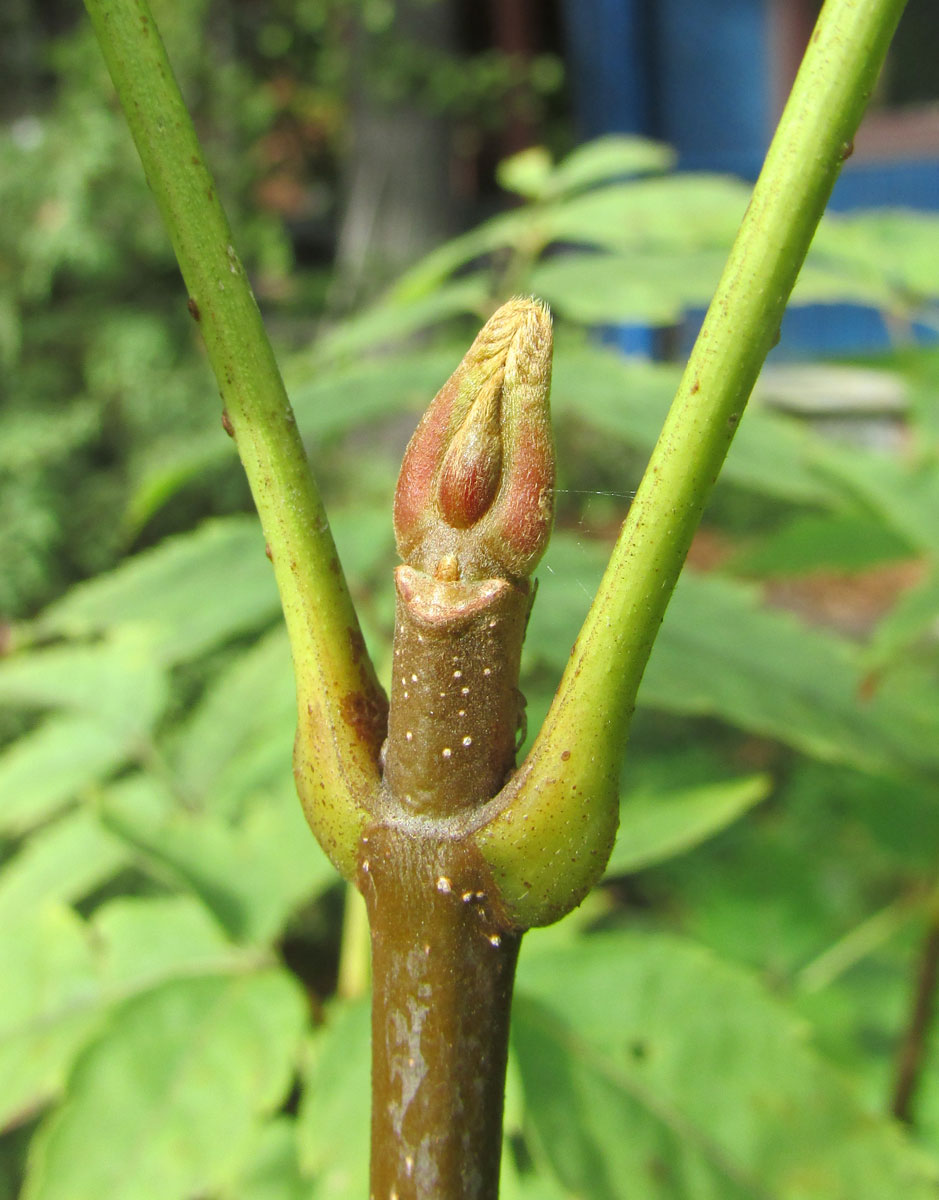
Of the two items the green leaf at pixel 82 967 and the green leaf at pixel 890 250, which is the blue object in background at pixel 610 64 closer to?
the green leaf at pixel 890 250

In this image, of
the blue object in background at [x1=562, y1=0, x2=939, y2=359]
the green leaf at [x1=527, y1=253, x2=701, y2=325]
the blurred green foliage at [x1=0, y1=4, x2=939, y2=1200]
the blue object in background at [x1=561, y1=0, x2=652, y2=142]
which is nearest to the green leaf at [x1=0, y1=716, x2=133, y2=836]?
the blurred green foliage at [x1=0, y1=4, x2=939, y2=1200]

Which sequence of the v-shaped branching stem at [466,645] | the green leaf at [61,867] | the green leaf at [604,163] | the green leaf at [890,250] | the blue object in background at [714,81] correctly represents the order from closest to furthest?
the v-shaped branching stem at [466,645] → the green leaf at [61,867] → the green leaf at [890,250] → the green leaf at [604,163] → the blue object in background at [714,81]

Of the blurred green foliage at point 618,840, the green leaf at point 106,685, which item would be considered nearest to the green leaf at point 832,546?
the blurred green foliage at point 618,840

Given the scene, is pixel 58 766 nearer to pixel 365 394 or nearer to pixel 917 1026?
pixel 365 394

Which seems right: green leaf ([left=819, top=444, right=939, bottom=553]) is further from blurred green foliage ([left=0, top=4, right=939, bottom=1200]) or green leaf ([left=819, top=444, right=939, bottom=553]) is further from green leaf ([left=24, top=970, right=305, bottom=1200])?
green leaf ([left=24, top=970, right=305, bottom=1200])

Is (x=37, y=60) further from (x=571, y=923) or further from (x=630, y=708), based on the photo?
(x=630, y=708)

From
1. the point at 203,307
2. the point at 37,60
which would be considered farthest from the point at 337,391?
the point at 37,60
